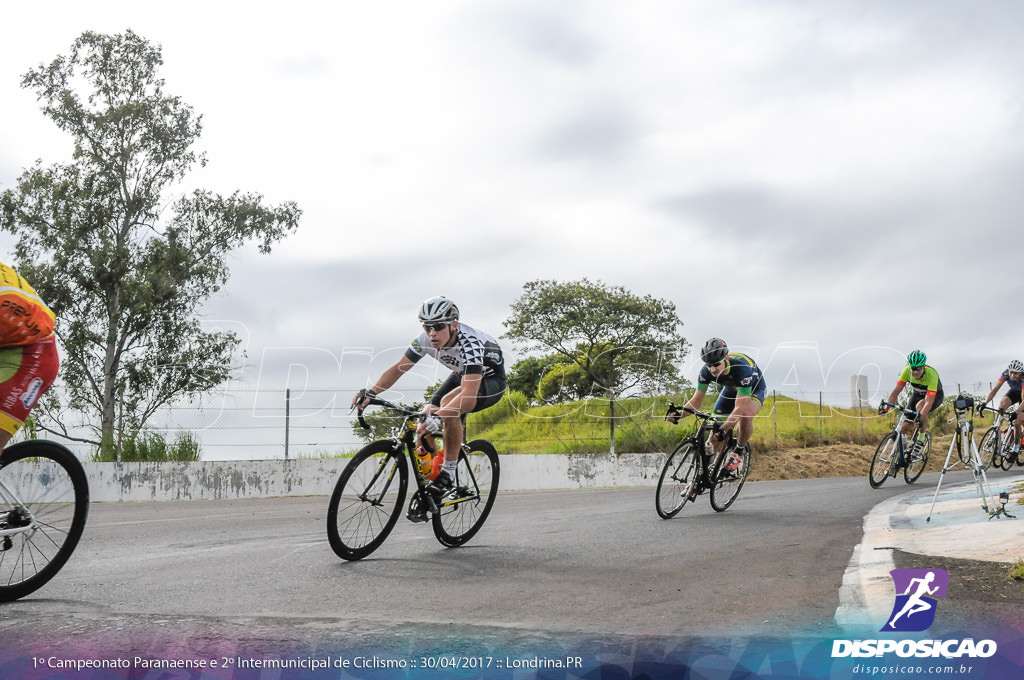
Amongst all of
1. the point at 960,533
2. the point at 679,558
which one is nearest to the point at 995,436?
the point at 960,533

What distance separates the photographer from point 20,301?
4797 mm

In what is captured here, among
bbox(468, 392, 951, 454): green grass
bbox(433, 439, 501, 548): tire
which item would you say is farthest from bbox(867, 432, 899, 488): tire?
bbox(468, 392, 951, 454): green grass

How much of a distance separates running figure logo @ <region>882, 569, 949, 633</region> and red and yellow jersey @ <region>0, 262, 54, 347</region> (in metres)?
4.83

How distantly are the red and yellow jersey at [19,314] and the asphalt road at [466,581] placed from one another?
153cm

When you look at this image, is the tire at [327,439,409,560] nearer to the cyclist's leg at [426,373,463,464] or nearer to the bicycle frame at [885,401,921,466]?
the cyclist's leg at [426,373,463,464]

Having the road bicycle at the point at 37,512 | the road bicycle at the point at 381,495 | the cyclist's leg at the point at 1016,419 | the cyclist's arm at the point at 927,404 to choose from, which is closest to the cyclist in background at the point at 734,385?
the road bicycle at the point at 381,495

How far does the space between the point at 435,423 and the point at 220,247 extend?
24540mm

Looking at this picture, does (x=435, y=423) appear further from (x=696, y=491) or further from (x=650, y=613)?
(x=696, y=491)

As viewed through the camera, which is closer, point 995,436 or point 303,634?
point 303,634

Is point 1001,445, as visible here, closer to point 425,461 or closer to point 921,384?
point 921,384

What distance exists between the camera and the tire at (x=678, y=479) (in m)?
10.0

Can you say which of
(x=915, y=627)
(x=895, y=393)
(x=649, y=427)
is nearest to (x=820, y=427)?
(x=649, y=427)

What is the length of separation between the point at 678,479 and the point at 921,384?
660 centimetres

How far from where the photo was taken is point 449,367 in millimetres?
7441
